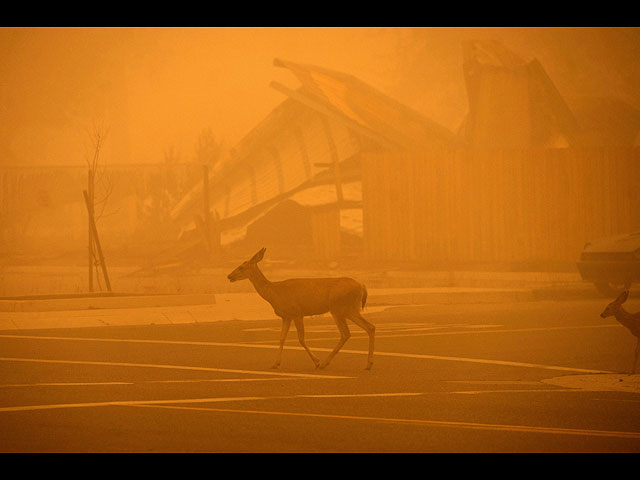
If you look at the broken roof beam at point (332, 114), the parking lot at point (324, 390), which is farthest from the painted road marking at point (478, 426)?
the broken roof beam at point (332, 114)

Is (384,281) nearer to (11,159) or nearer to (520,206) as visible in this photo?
(520,206)

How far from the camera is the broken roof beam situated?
30547 mm

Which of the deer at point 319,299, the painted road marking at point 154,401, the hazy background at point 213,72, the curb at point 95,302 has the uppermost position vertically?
the hazy background at point 213,72

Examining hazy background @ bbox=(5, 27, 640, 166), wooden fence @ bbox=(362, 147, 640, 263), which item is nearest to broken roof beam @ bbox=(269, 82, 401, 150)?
hazy background @ bbox=(5, 27, 640, 166)

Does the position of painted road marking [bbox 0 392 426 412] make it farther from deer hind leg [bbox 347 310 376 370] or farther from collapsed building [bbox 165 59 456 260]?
collapsed building [bbox 165 59 456 260]

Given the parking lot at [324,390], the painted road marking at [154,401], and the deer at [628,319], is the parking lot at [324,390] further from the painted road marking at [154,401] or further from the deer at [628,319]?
the deer at [628,319]

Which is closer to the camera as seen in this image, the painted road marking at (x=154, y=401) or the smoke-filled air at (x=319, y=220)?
the painted road marking at (x=154, y=401)

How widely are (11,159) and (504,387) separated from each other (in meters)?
25.3

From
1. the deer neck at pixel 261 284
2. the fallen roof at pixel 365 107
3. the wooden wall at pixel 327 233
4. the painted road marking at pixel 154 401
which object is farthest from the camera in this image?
the fallen roof at pixel 365 107

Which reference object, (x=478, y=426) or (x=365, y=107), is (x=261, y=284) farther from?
(x=365, y=107)

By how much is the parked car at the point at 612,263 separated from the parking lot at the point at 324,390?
3504mm

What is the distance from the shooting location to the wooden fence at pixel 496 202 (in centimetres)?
2728

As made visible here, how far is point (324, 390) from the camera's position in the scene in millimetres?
10867

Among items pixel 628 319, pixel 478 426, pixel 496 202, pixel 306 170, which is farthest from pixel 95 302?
pixel 306 170
